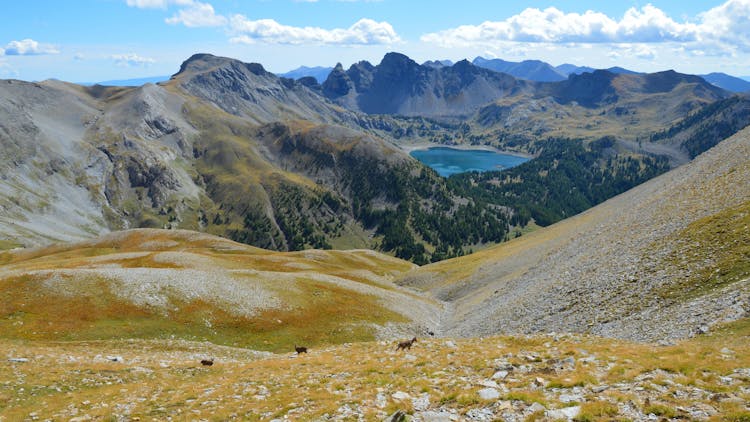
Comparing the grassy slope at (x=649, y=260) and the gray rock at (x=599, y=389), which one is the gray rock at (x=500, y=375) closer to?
the gray rock at (x=599, y=389)

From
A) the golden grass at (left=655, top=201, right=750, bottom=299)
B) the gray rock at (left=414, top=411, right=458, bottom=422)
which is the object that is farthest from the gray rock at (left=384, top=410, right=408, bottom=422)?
the golden grass at (left=655, top=201, right=750, bottom=299)

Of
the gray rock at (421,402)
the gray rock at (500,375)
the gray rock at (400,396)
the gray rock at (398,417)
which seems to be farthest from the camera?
the gray rock at (500,375)

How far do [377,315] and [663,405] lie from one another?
49.9m

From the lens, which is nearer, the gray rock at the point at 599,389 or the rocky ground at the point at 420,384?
the rocky ground at the point at 420,384

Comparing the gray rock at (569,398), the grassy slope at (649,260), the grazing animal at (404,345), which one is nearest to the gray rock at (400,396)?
the gray rock at (569,398)

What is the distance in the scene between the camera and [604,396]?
16453 mm

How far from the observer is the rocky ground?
52.9ft

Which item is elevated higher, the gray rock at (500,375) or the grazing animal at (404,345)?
the gray rock at (500,375)

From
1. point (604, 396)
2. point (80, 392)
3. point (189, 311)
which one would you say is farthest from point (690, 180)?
point (80, 392)

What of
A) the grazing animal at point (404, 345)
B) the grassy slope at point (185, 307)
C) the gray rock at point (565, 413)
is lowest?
the grassy slope at point (185, 307)

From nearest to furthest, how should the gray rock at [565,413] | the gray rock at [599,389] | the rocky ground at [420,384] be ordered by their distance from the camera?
the gray rock at [565,413]
the rocky ground at [420,384]
the gray rock at [599,389]

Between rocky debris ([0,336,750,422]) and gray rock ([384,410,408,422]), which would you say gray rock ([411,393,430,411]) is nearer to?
rocky debris ([0,336,750,422])

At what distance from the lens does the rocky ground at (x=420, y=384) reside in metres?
16.1

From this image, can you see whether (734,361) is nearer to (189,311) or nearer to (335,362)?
(335,362)
